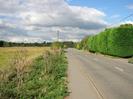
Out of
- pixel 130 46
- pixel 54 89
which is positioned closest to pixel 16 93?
pixel 54 89

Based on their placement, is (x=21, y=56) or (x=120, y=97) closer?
(x=120, y=97)

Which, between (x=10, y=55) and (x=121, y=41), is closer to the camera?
(x=10, y=55)

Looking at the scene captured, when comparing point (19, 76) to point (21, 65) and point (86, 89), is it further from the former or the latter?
point (86, 89)

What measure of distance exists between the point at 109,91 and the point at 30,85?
11.2 ft

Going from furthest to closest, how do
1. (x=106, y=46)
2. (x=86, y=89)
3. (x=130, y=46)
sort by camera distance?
(x=106, y=46) < (x=130, y=46) < (x=86, y=89)

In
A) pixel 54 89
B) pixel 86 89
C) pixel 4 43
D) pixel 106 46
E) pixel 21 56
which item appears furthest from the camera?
pixel 4 43

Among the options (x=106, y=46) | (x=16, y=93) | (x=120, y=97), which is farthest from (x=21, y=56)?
(x=106, y=46)

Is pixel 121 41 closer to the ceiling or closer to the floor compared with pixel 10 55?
closer to the ceiling

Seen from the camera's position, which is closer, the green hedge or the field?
the field

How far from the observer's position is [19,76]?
530 inches

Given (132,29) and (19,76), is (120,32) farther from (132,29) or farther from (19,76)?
(19,76)

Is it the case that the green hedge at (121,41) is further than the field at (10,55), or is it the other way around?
the green hedge at (121,41)

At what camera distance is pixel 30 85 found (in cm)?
1372

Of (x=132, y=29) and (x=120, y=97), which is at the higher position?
(x=132, y=29)
